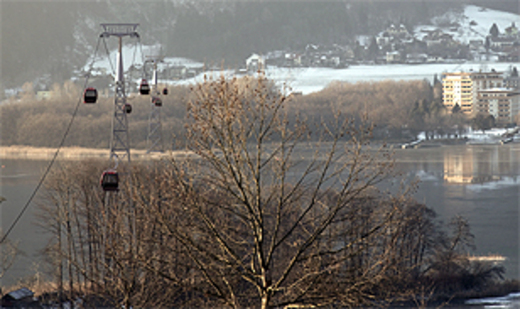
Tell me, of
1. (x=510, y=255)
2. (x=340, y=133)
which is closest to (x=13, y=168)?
(x=510, y=255)

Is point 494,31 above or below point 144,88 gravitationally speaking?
above

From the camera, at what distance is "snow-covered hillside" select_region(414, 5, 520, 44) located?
165875 millimetres

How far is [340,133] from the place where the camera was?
4859 millimetres

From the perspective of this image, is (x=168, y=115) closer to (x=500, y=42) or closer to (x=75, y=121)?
(x=75, y=121)

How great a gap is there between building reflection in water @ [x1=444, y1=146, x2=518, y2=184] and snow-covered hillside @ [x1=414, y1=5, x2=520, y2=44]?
104313mm

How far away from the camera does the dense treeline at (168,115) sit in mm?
68375

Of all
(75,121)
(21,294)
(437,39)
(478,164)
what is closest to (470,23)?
(437,39)

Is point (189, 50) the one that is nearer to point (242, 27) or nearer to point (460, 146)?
point (242, 27)

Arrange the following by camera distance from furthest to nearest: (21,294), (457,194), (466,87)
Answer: (466,87)
(457,194)
(21,294)

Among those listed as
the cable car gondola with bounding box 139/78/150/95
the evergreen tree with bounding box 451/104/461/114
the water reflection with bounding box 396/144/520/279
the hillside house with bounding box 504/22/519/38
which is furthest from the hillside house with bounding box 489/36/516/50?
the cable car gondola with bounding box 139/78/150/95

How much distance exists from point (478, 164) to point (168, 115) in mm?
33644

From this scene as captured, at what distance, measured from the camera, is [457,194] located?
33.9 meters

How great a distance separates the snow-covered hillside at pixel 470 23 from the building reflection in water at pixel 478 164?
342 ft

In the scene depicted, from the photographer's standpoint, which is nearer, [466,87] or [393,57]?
[466,87]
